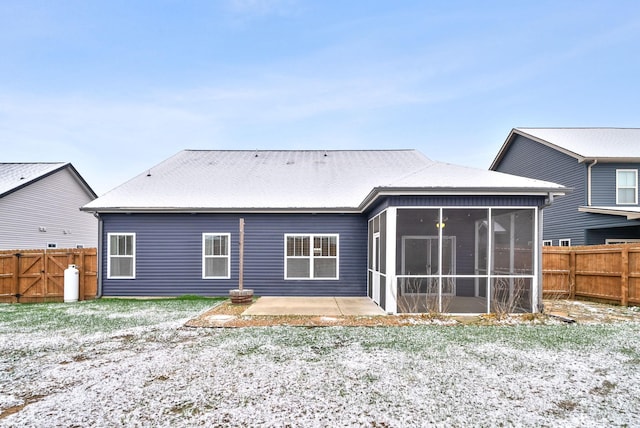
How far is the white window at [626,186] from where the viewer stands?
15219 mm

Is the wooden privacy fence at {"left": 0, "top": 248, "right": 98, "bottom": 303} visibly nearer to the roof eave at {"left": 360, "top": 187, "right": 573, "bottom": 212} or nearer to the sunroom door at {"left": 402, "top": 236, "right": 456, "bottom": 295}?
the roof eave at {"left": 360, "top": 187, "right": 573, "bottom": 212}

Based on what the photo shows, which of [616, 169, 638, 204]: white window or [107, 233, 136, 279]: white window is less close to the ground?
[616, 169, 638, 204]: white window

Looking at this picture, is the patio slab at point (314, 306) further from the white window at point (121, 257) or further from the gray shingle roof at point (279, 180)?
the white window at point (121, 257)

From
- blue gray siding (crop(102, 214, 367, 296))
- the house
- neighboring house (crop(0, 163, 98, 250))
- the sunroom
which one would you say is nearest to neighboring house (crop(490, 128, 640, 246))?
the sunroom

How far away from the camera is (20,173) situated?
1927cm

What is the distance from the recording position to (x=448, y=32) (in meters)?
16.0

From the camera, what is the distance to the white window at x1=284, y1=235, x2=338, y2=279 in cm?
1269

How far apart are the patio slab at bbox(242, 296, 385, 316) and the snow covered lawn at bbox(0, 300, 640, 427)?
1.80 m

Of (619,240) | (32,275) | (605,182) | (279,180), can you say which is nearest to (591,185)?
(605,182)

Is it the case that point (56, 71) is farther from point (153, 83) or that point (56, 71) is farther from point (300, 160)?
point (300, 160)

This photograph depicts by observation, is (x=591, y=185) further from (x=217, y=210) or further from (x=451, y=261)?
(x=217, y=210)

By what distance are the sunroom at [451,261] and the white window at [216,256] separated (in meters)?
4.54

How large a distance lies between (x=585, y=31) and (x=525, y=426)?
1808 cm

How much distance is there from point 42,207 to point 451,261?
18.4 meters
